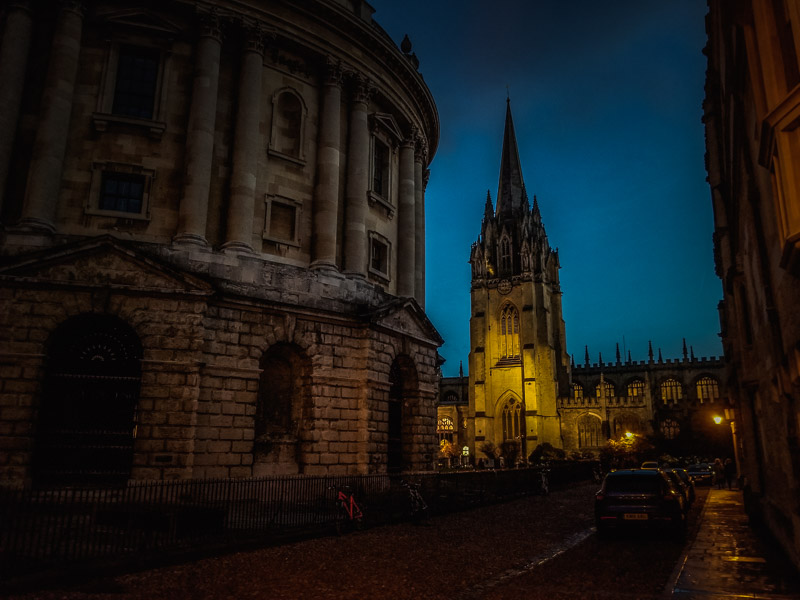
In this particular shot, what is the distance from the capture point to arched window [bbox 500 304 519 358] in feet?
269

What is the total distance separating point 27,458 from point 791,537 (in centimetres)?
1760

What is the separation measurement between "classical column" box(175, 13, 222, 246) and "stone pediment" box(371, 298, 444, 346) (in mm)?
6837

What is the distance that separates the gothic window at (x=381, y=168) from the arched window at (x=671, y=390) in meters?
71.3

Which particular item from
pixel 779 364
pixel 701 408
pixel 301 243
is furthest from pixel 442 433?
pixel 779 364

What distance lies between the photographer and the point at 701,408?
69.9 m

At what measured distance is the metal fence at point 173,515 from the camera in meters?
10.1

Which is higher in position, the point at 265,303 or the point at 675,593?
the point at 265,303

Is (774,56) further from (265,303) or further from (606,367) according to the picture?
(606,367)

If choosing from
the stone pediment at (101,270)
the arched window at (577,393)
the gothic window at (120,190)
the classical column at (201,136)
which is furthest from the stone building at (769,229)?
the arched window at (577,393)

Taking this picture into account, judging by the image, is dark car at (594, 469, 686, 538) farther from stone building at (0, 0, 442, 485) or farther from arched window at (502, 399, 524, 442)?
arched window at (502, 399, 524, 442)

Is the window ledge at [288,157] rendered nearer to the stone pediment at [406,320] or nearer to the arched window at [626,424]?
the stone pediment at [406,320]

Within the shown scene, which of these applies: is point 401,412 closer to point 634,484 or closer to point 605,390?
point 634,484

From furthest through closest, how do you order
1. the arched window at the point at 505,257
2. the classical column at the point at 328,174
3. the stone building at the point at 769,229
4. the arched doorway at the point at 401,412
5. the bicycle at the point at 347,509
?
the arched window at the point at 505,257 → the arched doorway at the point at 401,412 → the classical column at the point at 328,174 → the bicycle at the point at 347,509 → the stone building at the point at 769,229

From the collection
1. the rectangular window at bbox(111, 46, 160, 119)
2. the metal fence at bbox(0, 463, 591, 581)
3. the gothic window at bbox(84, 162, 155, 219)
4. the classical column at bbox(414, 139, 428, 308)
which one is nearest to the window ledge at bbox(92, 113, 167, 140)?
the rectangular window at bbox(111, 46, 160, 119)
